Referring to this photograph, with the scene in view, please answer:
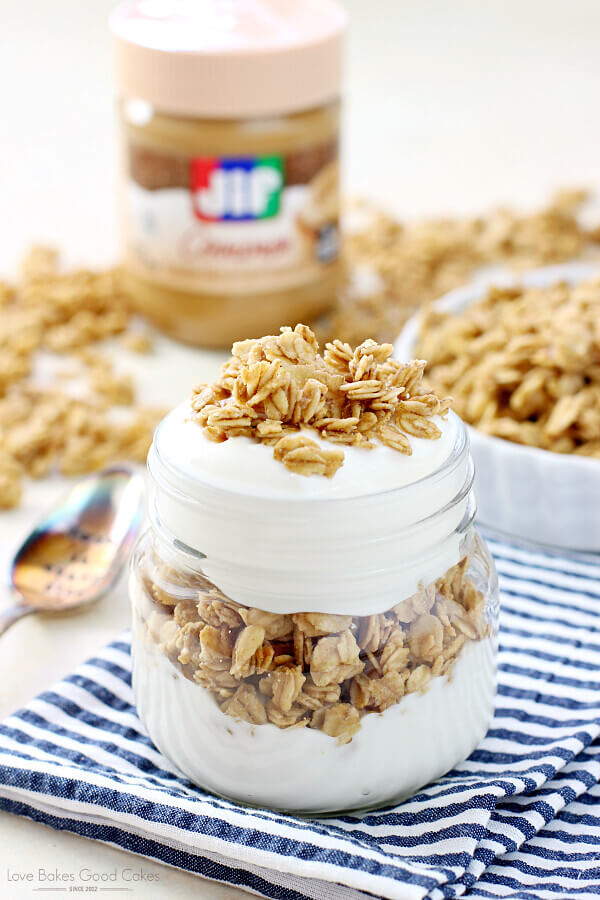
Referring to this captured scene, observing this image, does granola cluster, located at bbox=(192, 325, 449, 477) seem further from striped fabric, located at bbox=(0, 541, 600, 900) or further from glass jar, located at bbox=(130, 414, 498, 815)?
striped fabric, located at bbox=(0, 541, 600, 900)

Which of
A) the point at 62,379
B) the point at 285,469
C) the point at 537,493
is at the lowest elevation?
the point at 62,379

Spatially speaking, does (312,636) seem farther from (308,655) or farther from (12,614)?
(12,614)

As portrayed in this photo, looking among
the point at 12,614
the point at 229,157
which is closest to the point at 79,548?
the point at 12,614

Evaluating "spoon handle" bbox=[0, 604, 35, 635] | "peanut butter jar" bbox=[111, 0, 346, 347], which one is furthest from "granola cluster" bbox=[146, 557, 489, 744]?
"peanut butter jar" bbox=[111, 0, 346, 347]

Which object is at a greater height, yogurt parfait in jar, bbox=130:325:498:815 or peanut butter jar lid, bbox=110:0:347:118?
peanut butter jar lid, bbox=110:0:347:118

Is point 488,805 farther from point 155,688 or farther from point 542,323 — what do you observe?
point 542,323

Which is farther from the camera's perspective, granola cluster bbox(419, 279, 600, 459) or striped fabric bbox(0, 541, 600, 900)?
granola cluster bbox(419, 279, 600, 459)

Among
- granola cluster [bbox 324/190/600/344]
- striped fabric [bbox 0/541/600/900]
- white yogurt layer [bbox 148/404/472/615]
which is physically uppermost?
white yogurt layer [bbox 148/404/472/615]
